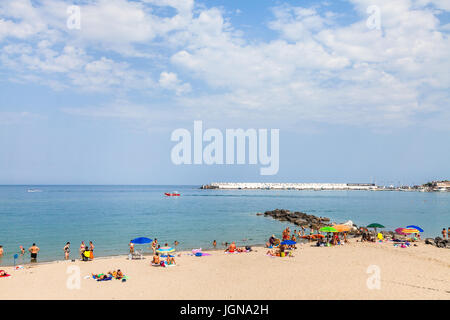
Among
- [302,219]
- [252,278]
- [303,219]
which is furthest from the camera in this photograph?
[303,219]

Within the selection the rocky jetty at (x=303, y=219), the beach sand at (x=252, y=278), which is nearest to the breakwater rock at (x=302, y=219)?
the rocky jetty at (x=303, y=219)

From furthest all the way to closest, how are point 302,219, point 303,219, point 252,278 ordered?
point 303,219
point 302,219
point 252,278

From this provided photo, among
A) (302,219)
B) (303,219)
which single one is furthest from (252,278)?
(303,219)

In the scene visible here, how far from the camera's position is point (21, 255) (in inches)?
856

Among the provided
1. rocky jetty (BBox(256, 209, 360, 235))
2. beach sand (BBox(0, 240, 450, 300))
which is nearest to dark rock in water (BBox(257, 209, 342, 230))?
rocky jetty (BBox(256, 209, 360, 235))

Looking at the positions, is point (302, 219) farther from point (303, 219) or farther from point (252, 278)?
point (252, 278)

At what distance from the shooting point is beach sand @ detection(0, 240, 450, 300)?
1240 cm

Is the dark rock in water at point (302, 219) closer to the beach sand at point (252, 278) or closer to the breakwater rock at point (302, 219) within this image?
the breakwater rock at point (302, 219)

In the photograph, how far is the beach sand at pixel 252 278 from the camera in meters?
12.4

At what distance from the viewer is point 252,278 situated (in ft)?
48.8
